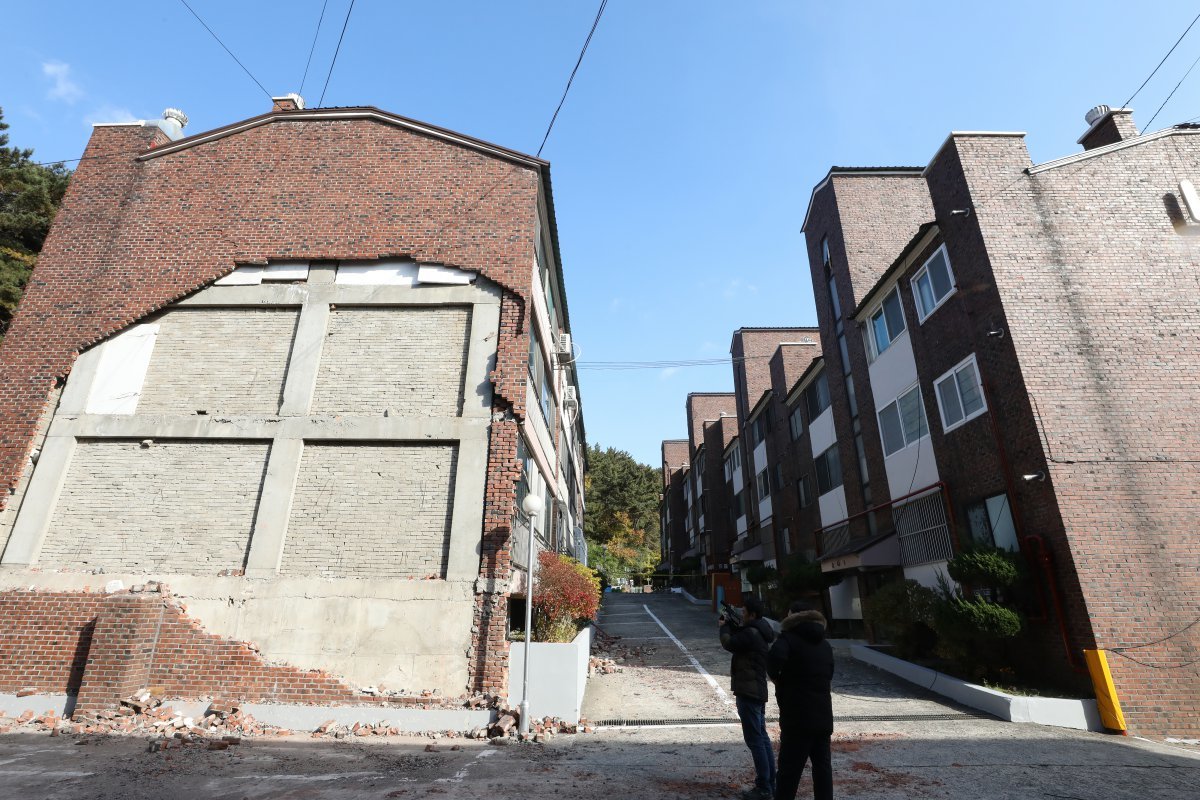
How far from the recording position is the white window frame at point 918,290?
12.3 m

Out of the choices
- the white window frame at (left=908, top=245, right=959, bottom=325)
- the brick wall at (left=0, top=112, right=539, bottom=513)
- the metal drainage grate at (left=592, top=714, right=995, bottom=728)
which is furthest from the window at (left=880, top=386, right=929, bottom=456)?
the brick wall at (left=0, top=112, right=539, bottom=513)

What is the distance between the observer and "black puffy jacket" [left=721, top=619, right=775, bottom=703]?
546 centimetres

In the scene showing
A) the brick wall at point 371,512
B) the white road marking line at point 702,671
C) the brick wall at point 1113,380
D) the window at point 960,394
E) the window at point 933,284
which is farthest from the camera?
the window at point 933,284

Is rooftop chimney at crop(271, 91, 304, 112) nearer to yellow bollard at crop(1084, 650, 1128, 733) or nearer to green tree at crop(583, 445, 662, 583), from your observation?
yellow bollard at crop(1084, 650, 1128, 733)

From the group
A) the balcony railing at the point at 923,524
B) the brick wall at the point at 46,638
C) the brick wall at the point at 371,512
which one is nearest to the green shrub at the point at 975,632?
the balcony railing at the point at 923,524

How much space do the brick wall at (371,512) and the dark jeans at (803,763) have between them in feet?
21.1

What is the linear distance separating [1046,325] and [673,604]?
26.2 meters

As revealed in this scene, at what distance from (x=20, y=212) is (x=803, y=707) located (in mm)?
29137

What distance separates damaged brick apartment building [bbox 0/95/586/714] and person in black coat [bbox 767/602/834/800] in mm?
5402

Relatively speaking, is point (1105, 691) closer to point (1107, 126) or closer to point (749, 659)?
point (749, 659)

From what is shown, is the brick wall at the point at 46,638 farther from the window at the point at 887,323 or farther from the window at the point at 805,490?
the window at the point at 805,490

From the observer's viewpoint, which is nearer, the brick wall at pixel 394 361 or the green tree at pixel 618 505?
the brick wall at pixel 394 361

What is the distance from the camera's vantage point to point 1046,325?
10.4 m

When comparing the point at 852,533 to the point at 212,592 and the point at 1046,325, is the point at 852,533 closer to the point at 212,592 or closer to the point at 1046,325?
the point at 1046,325
